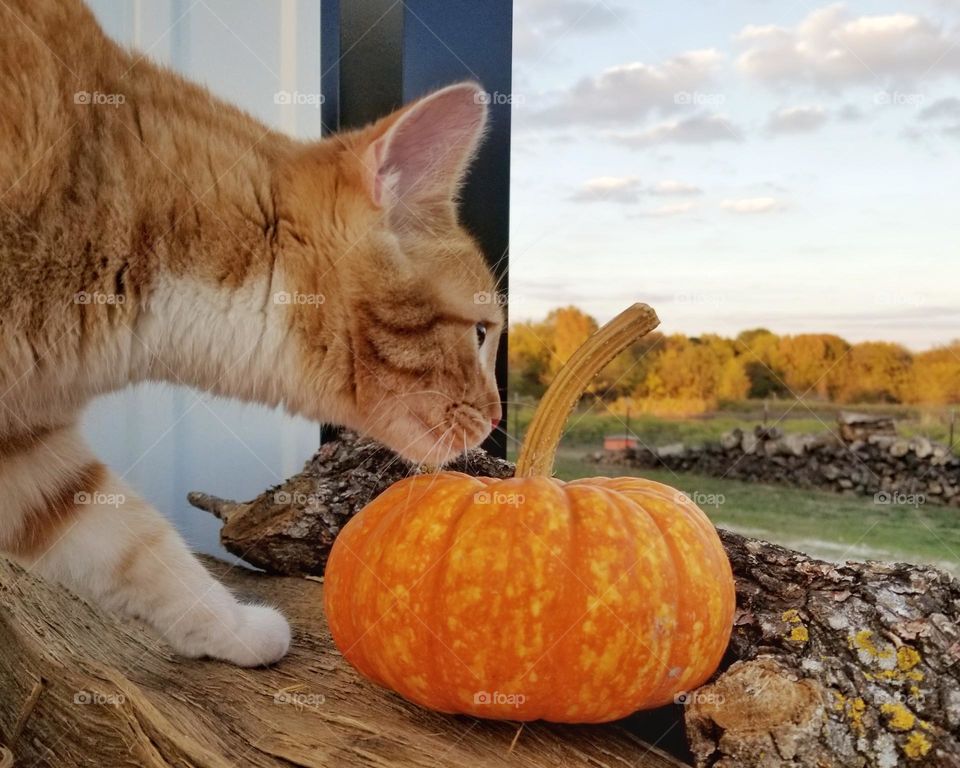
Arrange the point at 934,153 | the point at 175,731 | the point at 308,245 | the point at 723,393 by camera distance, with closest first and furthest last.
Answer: the point at 175,731
the point at 308,245
the point at 934,153
the point at 723,393

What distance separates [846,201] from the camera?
1.31 meters

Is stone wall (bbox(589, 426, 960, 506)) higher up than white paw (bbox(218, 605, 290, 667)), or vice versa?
stone wall (bbox(589, 426, 960, 506))

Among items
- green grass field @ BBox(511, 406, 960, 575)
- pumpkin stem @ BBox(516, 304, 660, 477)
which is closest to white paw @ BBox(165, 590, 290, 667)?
pumpkin stem @ BBox(516, 304, 660, 477)

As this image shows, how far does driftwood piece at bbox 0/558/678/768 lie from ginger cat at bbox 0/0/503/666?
5.3 inches

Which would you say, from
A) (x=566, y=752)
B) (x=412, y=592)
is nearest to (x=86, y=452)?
(x=412, y=592)

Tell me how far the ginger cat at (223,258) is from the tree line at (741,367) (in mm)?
344

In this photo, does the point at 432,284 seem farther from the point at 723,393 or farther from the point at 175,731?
the point at 723,393

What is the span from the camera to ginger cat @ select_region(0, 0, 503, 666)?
0.83m

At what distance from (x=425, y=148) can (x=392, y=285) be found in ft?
0.49

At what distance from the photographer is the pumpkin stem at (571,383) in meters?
0.90

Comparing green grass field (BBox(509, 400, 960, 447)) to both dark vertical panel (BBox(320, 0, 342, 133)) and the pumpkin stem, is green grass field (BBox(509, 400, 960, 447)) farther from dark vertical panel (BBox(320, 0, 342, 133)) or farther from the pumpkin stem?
dark vertical panel (BBox(320, 0, 342, 133))

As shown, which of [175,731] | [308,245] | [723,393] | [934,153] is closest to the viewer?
[175,731]

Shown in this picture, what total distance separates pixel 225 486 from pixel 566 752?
0.99 m

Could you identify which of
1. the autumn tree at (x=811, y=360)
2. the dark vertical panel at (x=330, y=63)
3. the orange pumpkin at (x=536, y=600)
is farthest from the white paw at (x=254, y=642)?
the autumn tree at (x=811, y=360)
